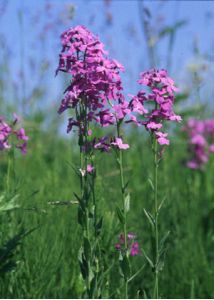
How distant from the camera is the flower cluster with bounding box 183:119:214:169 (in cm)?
392

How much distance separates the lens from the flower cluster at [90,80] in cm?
139

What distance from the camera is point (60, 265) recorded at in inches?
76.0

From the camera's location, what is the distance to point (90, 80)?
1.39 m

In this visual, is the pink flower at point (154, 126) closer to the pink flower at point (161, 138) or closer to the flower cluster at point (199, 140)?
the pink flower at point (161, 138)

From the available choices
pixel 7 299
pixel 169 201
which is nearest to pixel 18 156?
pixel 169 201

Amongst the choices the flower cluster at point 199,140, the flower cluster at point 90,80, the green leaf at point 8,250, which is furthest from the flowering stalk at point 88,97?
the flower cluster at point 199,140

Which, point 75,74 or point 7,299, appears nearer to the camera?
point 75,74

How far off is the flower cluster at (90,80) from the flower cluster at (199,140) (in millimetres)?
2504

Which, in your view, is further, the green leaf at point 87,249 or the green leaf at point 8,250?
the green leaf at point 8,250

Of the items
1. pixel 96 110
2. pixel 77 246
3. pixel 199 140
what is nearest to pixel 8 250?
pixel 77 246

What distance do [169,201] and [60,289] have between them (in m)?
0.89

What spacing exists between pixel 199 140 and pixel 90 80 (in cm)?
260

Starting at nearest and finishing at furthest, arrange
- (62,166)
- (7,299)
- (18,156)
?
(7,299), (62,166), (18,156)

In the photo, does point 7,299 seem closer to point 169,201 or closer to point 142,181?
point 169,201
